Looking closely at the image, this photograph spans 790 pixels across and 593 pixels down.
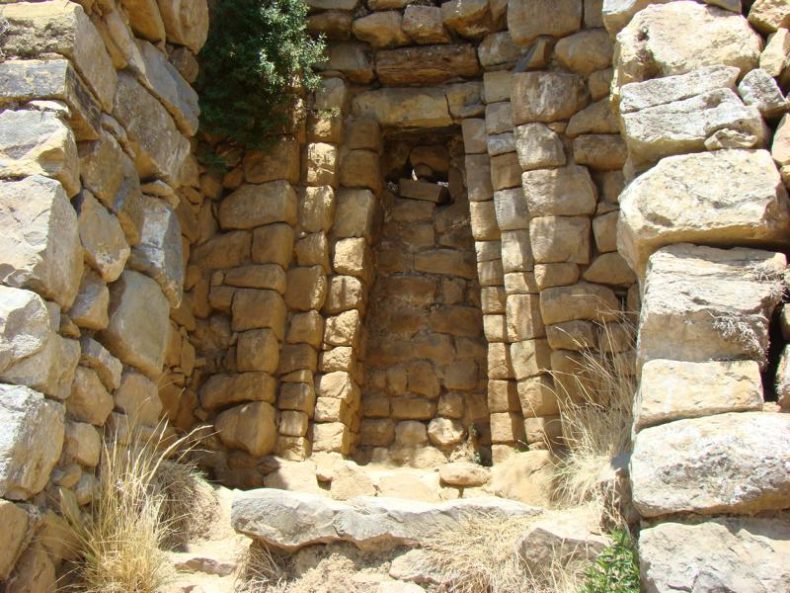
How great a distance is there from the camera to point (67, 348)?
144 inches

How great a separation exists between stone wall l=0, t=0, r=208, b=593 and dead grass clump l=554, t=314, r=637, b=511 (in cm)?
224

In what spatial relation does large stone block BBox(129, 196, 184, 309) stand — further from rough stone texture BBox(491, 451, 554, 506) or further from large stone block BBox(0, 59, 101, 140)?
rough stone texture BBox(491, 451, 554, 506)

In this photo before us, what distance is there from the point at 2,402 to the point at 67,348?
49 cm

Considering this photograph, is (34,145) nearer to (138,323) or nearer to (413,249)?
(138,323)

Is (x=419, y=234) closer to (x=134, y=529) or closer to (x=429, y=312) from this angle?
(x=429, y=312)

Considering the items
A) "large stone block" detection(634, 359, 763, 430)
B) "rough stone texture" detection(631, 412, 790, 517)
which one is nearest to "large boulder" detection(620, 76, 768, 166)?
"large stone block" detection(634, 359, 763, 430)

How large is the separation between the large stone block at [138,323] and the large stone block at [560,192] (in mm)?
2549

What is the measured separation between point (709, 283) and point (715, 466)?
739 millimetres

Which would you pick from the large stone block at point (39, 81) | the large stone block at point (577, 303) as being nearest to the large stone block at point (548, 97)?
the large stone block at point (577, 303)

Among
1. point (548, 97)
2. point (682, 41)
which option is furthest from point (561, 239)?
point (682, 41)

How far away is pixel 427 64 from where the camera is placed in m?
6.62

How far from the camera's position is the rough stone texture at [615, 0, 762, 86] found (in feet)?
12.1

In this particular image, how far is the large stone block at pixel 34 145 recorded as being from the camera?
3.58 meters

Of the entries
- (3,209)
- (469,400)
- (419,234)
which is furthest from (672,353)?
(419,234)
